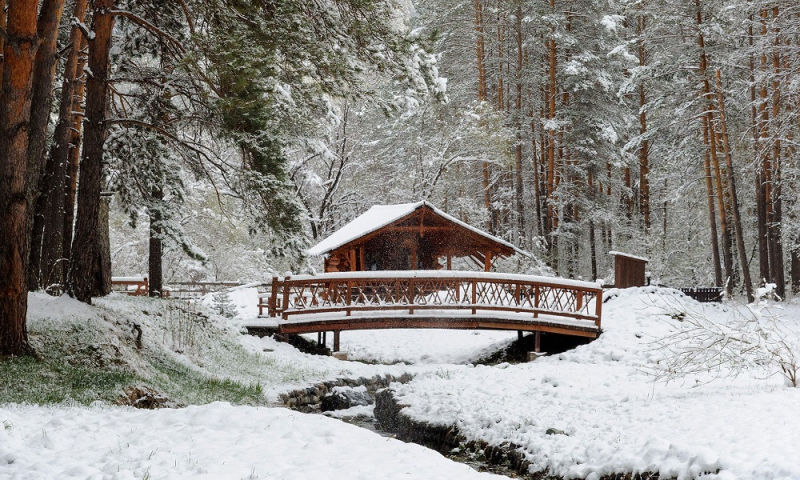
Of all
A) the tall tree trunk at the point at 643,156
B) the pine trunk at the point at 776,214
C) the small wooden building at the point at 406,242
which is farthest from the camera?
the tall tree trunk at the point at 643,156

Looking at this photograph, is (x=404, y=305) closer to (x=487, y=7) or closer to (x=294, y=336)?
(x=294, y=336)

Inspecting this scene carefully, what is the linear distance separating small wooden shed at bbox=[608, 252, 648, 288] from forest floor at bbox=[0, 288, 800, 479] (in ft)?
17.8

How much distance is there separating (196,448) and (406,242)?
19.9 m

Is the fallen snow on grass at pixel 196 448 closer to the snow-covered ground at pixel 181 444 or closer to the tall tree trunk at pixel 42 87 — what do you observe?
the snow-covered ground at pixel 181 444

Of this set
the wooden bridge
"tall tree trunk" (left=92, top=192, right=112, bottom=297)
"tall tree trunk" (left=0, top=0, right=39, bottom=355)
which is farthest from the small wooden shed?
"tall tree trunk" (left=0, top=0, right=39, bottom=355)

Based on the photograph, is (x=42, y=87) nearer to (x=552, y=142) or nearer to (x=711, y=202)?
(x=552, y=142)

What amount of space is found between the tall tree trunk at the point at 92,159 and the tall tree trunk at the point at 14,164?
256cm

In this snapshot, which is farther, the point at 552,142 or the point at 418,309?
the point at 552,142

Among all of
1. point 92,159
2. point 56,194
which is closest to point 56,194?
point 56,194

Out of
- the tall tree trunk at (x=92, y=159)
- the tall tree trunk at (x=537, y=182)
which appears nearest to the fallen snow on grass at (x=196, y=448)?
the tall tree trunk at (x=92, y=159)

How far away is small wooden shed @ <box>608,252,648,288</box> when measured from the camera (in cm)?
2041

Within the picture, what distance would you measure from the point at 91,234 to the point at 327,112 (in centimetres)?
479

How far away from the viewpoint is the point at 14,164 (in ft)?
25.7

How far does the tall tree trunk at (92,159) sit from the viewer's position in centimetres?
1041
